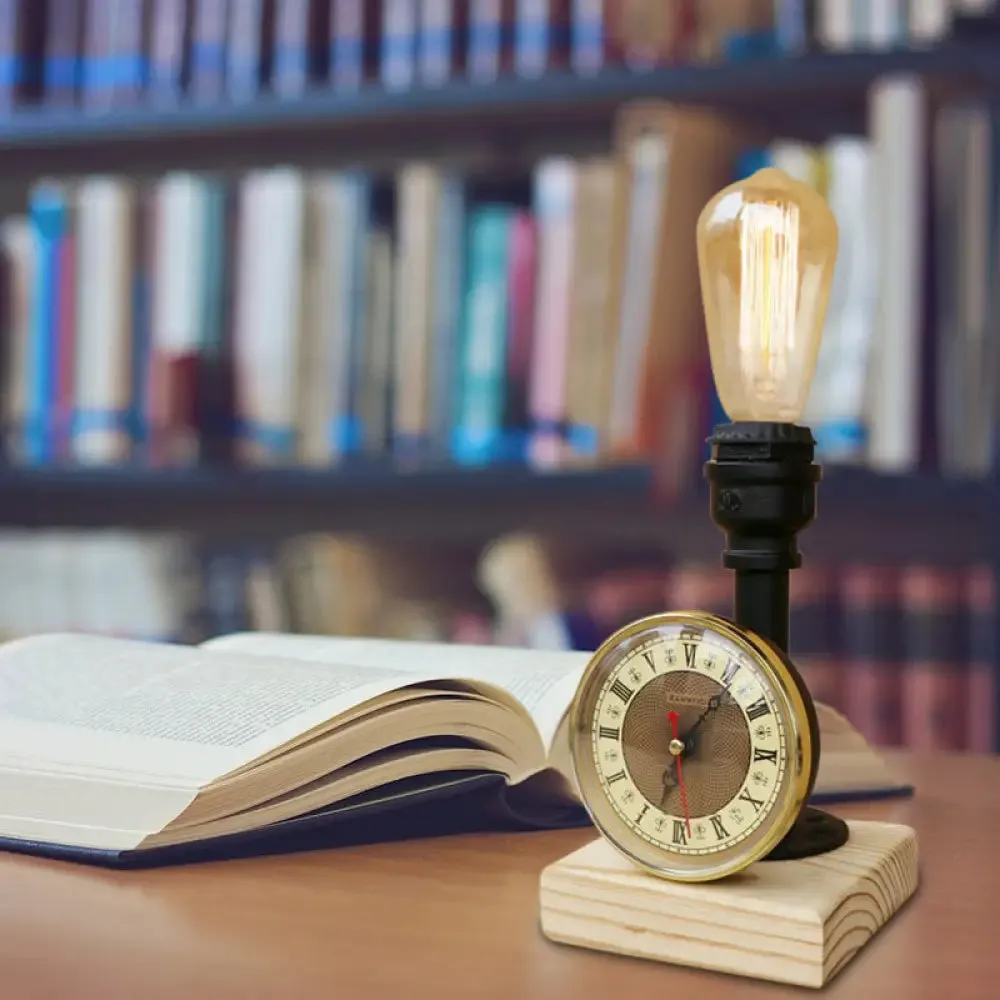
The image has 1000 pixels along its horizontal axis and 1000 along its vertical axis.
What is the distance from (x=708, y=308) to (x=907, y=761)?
1.34 feet

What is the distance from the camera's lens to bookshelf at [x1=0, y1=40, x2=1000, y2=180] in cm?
152

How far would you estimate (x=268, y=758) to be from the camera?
0.62 m

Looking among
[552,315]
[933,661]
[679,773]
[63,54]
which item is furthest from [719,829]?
[63,54]

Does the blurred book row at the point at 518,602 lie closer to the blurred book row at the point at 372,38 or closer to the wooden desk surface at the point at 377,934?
the blurred book row at the point at 372,38

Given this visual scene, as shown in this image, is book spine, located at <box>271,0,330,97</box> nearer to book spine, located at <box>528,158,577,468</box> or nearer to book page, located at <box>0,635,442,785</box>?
book spine, located at <box>528,158,577,468</box>

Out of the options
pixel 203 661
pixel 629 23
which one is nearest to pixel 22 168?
pixel 629 23

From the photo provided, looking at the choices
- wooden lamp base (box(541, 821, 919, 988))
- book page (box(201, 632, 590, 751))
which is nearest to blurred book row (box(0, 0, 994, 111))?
book page (box(201, 632, 590, 751))

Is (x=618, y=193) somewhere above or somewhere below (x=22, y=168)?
below

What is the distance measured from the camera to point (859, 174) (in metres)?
1.49

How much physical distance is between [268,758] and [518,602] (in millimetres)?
1080

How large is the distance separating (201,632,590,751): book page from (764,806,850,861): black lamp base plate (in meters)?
0.16

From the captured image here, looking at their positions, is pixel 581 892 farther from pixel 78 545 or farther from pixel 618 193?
pixel 78 545

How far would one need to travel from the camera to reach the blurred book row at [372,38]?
156cm

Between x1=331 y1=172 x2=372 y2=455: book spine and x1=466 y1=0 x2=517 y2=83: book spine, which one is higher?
x1=466 y1=0 x2=517 y2=83: book spine
